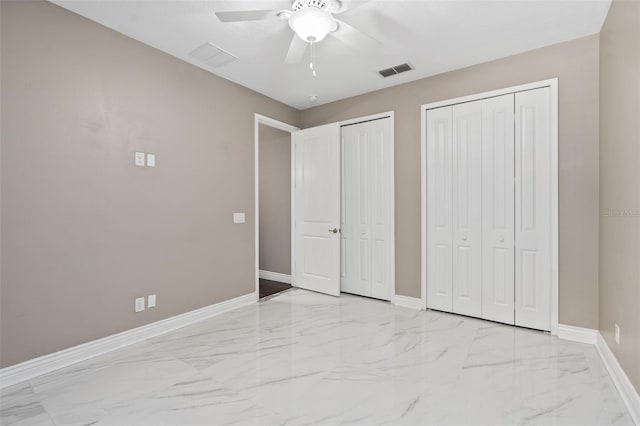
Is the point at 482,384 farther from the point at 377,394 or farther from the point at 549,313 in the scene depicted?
the point at 549,313

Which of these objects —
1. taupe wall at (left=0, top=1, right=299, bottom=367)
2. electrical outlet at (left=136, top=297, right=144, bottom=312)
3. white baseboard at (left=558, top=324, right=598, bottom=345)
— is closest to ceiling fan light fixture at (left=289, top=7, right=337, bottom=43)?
taupe wall at (left=0, top=1, right=299, bottom=367)

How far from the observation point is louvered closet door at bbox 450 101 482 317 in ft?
10.8

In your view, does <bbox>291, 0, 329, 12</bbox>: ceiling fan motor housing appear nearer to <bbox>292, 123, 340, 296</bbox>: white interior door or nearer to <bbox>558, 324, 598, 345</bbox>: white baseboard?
<bbox>292, 123, 340, 296</bbox>: white interior door

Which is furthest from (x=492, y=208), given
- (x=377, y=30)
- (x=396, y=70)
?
(x=377, y=30)

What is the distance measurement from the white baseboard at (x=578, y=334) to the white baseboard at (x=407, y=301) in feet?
4.32

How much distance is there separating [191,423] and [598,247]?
3.36 metres

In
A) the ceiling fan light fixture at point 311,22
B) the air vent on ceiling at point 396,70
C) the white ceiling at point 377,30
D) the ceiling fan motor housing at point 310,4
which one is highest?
the air vent on ceiling at point 396,70

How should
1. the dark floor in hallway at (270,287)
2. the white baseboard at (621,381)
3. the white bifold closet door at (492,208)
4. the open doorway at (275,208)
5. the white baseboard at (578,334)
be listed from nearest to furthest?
the white baseboard at (621,381), the white baseboard at (578,334), the white bifold closet door at (492,208), the dark floor in hallway at (270,287), the open doorway at (275,208)

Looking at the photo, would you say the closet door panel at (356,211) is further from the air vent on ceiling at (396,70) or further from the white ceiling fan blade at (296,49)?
the white ceiling fan blade at (296,49)

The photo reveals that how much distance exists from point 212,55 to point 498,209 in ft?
10.7

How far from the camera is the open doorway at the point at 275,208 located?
5.13 metres

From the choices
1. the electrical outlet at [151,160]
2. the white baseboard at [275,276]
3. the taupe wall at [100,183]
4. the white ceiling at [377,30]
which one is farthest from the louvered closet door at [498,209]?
the electrical outlet at [151,160]

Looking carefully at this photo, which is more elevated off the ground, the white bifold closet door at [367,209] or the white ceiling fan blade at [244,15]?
the white ceiling fan blade at [244,15]

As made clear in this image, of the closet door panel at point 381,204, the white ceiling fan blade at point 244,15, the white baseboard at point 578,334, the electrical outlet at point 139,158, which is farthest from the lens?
the closet door panel at point 381,204
